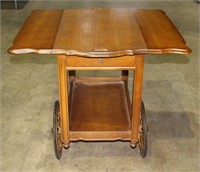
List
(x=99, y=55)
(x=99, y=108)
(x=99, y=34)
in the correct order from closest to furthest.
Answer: (x=99, y=55), (x=99, y=34), (x=99, y=108)

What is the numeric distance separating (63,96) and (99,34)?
394 millimetres

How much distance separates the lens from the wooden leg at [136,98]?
1.64 meters

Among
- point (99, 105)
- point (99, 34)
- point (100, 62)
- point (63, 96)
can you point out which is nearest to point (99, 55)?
point (100, 62)

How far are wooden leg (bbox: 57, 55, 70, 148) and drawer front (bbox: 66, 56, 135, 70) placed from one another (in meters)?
0.04

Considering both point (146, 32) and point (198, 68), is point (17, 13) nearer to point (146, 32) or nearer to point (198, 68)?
point (198, 68)

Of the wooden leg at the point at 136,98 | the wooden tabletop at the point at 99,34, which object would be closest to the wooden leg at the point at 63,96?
the wooden tabletop at the point at 99,34

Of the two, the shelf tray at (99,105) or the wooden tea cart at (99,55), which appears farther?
the shelf tray at (99,105)

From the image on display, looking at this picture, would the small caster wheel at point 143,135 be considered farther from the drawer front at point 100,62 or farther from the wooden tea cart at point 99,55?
the drawer front at point 100,62

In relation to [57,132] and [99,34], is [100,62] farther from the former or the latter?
[57,132]

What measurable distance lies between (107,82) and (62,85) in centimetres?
75

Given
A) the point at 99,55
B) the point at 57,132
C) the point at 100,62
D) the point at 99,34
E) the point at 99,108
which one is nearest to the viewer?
the point at 99,55

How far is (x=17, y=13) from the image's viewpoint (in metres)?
4.83

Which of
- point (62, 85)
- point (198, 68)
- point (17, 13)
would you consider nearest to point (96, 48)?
point (62, 85)

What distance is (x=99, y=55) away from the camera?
150 cm
